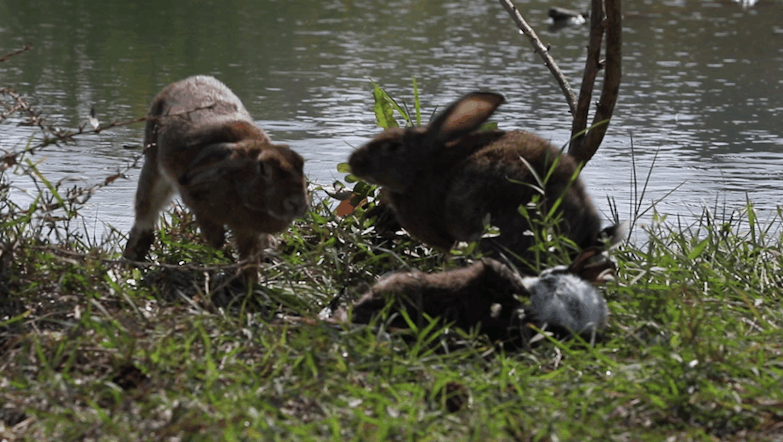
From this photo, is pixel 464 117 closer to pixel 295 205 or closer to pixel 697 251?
pixel 295 205

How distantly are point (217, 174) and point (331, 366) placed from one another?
3.74ft

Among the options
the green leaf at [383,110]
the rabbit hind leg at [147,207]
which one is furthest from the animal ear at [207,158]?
the green leaf at [383,110]

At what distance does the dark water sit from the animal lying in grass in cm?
159

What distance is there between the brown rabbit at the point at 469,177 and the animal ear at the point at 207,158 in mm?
650

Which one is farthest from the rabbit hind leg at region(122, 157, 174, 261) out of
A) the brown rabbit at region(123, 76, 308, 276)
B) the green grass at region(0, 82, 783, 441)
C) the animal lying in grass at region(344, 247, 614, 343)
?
the animal lying in grass at region(344, 247, 614, 343)

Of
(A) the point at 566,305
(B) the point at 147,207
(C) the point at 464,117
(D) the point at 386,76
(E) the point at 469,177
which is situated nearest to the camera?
(A) the point at 566,305

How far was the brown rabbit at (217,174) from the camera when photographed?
3.79 metres

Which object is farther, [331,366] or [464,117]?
[464,117]

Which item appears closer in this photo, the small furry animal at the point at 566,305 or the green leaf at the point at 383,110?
the small furry animal at the point at 566,305

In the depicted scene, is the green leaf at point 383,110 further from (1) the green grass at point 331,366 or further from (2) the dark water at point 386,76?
(1) the green grass at point 331,366

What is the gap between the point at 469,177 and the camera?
405 centimetres

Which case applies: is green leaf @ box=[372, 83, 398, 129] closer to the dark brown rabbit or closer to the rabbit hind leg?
the rabbit hind leg

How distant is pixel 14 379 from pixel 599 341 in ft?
5.78

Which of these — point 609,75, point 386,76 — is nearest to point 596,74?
point 609,75
